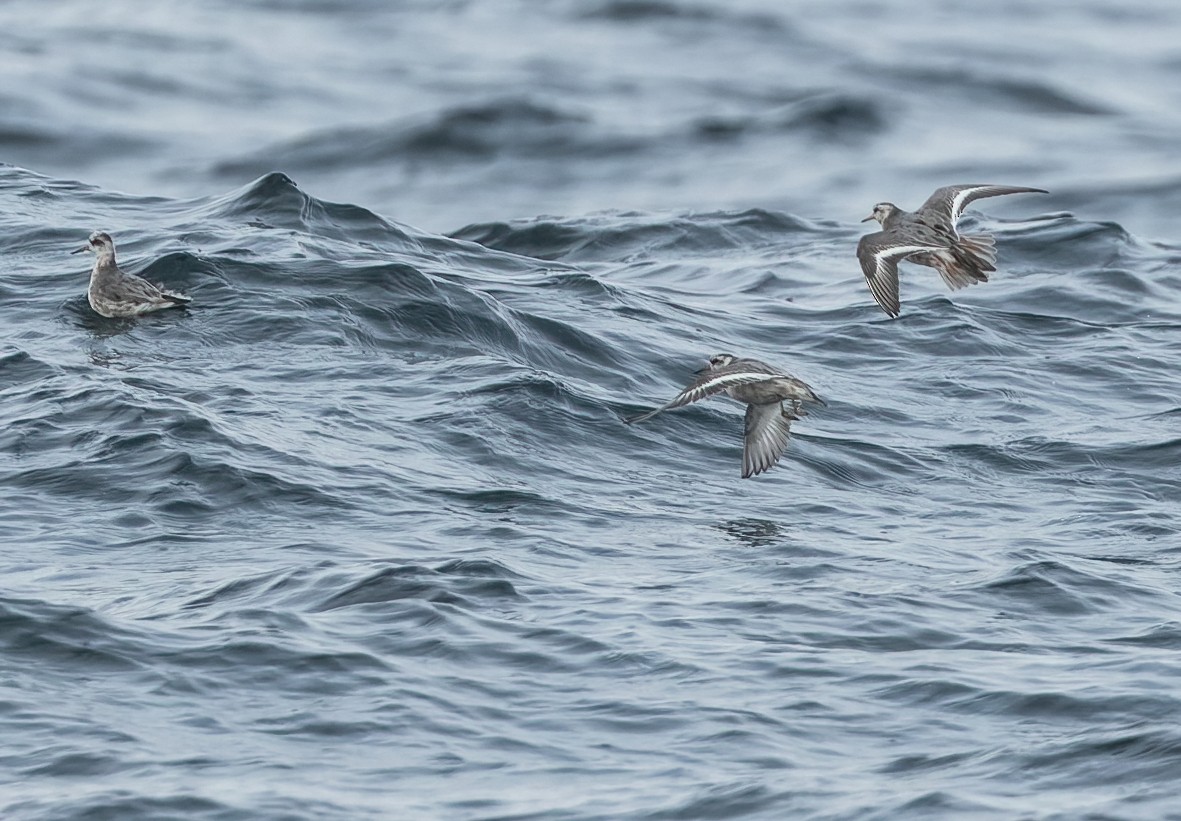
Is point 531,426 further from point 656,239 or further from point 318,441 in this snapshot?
point 656,239

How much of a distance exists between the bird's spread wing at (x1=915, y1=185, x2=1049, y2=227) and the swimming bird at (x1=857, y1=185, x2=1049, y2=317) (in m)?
0.03

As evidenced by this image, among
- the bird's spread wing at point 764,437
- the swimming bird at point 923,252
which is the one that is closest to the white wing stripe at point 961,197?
the swimming bird at point 923,252

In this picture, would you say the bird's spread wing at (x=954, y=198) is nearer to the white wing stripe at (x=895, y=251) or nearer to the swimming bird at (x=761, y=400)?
the white wing stripe at (x=895, y=251)

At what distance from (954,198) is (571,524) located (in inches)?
220

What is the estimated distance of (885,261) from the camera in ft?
45.6

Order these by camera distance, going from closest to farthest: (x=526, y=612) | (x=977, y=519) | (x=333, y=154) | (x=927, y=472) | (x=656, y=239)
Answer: (x=526, y=612), (x=977, y=519), (x=927, y=472), (x=656, y=239), (x=333, y=154)

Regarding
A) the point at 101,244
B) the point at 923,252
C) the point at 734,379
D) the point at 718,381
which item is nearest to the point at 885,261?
the point at 923,252

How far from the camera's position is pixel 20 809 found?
847 centimetres

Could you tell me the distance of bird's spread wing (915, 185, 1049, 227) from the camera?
15717 mm

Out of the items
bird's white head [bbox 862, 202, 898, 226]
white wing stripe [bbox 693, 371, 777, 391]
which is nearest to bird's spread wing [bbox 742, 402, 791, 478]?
white wing stripe [bbox 693, 371, 777, 391]

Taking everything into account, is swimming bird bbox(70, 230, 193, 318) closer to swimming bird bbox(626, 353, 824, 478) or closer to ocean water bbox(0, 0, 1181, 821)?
ocean water bbox(0, 0, 1181, 821)

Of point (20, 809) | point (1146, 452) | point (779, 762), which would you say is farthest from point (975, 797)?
point (1146, 452)

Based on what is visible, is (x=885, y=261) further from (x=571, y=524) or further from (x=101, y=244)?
(x=101, y=244)

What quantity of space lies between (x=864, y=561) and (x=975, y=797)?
3198mm
